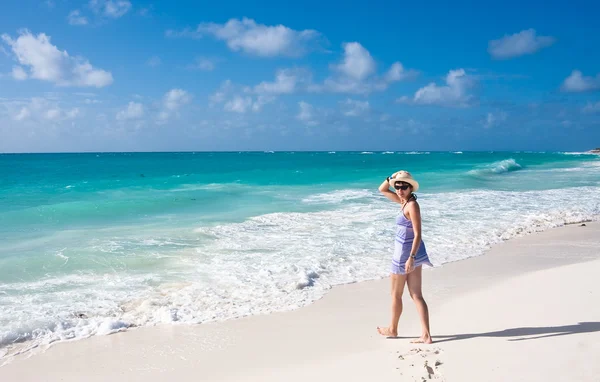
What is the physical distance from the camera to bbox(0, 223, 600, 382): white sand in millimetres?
3875

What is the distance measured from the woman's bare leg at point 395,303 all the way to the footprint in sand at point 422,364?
0.46 metres

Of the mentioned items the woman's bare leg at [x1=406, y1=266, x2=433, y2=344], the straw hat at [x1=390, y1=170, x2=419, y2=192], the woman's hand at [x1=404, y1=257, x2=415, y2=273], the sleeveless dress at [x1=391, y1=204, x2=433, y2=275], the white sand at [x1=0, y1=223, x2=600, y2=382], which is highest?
the straw hat at [x1=390, y1=170, x2=419, y2=192]

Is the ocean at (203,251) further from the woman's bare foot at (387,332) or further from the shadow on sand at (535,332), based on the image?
the shadow on sand at (535,332)

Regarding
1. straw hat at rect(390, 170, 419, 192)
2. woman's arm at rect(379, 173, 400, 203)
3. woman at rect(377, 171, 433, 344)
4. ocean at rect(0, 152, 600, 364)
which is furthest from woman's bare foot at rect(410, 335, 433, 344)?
ocean at rect(0, 152, 600, 364)

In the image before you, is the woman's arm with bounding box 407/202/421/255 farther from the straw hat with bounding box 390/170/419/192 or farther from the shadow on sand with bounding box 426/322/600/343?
the shadow on sand with bounding box 426/322/600/343

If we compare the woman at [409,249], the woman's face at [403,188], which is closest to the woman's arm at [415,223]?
the woman at [409,249]

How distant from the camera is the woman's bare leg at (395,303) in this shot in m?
4.57

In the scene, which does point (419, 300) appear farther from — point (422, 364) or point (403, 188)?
point (403, 188)

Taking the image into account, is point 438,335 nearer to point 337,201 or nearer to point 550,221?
point 550,221

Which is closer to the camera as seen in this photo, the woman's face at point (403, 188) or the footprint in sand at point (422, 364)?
the footprint in sand at point (422, 364)

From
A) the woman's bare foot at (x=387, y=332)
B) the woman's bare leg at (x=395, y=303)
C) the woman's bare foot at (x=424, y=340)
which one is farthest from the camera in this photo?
the woman's bare foot at (x=387, y=332)

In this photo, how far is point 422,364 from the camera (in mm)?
3904

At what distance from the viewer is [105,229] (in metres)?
13.1

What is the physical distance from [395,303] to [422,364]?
845 millimetres
